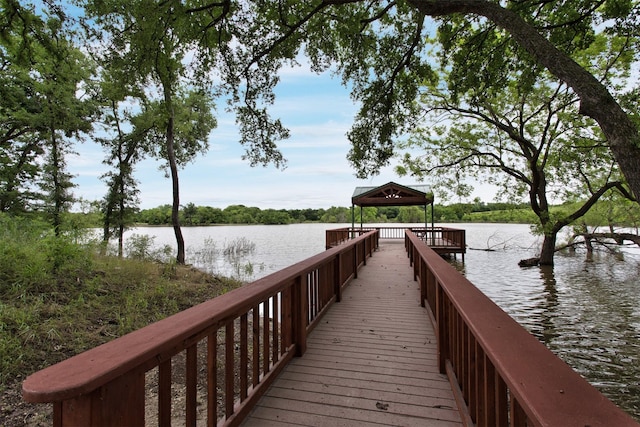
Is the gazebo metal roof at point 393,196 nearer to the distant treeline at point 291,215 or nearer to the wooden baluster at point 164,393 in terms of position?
the wooden baluster at point 164,393

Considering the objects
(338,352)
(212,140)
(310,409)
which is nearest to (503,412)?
(310,409)

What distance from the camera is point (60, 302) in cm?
516

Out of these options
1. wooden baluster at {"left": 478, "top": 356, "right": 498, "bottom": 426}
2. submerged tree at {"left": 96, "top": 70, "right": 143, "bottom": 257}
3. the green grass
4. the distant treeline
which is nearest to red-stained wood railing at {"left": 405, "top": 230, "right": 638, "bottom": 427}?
wooden baluster at {"left": 478, "top": 356, "right": 498, "bottom": 426}

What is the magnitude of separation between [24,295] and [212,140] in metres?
14.2

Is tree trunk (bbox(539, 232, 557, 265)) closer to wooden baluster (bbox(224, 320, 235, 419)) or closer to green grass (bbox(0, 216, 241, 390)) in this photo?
green grass (bbox(0, 216, 241, 390))

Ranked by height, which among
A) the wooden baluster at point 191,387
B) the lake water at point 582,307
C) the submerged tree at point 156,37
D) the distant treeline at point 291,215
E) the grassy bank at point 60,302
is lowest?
the lake water at point 582,307

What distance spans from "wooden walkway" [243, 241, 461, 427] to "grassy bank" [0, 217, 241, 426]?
2.45m

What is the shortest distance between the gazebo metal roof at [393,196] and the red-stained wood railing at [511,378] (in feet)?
45.8

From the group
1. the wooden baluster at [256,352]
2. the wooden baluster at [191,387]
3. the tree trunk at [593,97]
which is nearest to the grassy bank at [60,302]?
the wooden baluster at [256,352]

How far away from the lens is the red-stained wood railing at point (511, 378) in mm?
777

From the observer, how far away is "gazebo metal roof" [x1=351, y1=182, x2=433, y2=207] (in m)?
16.2

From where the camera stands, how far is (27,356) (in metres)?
3.72

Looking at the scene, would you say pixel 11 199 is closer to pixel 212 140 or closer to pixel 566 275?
pixel 212 140

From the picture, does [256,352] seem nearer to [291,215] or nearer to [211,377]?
[211,377]
